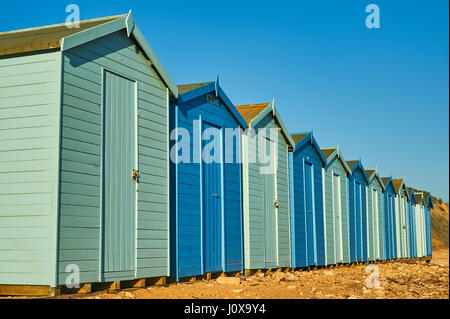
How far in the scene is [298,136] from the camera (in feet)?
65.7

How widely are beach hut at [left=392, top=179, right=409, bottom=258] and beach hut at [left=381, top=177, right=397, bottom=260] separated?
31.1 inches

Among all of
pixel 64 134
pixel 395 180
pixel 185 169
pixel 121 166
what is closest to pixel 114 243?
pixel 121 166

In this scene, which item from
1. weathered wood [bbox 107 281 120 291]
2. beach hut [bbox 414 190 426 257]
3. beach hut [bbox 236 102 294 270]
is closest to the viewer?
weathered wood [bbox 107 281 120 291]

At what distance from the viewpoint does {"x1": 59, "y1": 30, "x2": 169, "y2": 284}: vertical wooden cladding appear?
877 cm

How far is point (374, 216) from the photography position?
96.2 feet

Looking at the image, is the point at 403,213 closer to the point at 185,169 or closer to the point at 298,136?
the point at 298,136

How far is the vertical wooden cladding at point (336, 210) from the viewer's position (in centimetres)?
2212

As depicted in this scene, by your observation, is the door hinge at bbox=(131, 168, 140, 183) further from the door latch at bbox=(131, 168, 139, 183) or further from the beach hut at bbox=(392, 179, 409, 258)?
the beach hut at bbox=(392, 179, 409, 258)

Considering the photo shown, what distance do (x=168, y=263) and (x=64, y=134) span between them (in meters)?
3.72

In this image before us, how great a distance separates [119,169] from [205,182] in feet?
10.9

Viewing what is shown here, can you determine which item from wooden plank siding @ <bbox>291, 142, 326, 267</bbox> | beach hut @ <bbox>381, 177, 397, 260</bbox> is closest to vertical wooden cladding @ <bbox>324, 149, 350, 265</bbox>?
wooden plank siding @ <bbox>291, 142, 326, 267</bbox>

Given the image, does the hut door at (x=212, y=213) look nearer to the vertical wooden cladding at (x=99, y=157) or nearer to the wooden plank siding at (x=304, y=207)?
the vertical wooden cladding at (x=99, y=157)

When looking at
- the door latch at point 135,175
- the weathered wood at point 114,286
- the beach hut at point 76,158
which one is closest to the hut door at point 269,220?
the beach hut at point 76,158

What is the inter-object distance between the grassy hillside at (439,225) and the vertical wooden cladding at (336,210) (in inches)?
1628
